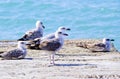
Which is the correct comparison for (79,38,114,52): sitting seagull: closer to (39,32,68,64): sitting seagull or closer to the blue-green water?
(39,32,68,64): sitting seagull

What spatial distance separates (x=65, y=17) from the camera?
108ft

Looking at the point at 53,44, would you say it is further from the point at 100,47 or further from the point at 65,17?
the point at 65,17

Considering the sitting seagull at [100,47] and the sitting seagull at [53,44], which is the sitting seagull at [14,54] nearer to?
the sitting seagull at [53,44]

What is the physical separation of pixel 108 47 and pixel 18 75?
4713 mm

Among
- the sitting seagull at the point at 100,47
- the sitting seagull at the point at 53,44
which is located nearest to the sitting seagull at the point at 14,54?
the sitting seagull at the point at 53,44

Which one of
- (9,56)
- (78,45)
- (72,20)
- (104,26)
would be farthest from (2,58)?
(72,20)

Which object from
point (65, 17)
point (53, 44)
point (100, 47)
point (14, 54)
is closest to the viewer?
point (53, 44)

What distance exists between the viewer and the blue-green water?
28.1 metres

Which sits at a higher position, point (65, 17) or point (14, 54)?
point (65, 17)

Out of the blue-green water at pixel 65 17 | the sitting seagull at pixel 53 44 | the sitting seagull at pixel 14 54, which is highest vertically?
the blue-green water at pixel 65 17

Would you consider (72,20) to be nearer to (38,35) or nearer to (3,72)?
(38,35)

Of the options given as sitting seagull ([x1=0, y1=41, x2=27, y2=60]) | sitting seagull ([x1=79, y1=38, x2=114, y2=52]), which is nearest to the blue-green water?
sitting seagull ([x1=79, y1=38, x2=114, y2=52])

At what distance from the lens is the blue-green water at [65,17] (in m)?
28.1

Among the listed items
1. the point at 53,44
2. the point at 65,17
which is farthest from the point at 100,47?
the point at 65,17
